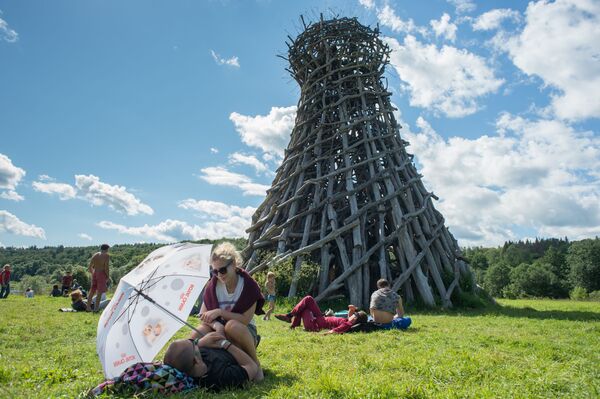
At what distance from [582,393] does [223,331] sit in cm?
304

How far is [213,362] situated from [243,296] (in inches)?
26.3

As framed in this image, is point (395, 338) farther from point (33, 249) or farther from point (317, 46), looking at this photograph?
point (33, 249)

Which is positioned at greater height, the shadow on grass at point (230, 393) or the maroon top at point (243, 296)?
the maroon top at point (243, 296)

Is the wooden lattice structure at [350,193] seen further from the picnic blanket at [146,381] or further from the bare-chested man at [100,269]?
the picnic blanket at [146,381]

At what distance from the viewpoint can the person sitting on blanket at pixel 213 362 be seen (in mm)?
3492

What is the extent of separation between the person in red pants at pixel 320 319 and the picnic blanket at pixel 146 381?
3.63 meters

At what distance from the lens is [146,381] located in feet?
10.8

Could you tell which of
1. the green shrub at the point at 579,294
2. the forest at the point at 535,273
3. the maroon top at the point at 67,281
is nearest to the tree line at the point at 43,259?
the forest at the point at 535,273

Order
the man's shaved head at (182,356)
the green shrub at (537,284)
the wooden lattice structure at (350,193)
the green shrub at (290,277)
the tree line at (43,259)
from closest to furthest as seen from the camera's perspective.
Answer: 1. the man's shaved head at (182,356)
2. the green shrub at (290,277)
3. the wooden lattice structure at (350,193)
4. the green shrub at (537,284)
5. the tree line at (43,259)

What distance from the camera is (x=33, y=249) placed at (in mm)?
101062

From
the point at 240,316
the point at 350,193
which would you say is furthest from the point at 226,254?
the point at 350,193

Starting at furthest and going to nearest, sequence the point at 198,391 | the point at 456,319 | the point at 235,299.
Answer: the point at 456,319 < the point at 235,299 < the point at 198,391

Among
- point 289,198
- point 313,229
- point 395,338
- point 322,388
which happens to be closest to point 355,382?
point 322,388

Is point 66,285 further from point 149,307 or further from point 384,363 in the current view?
point 384,363
